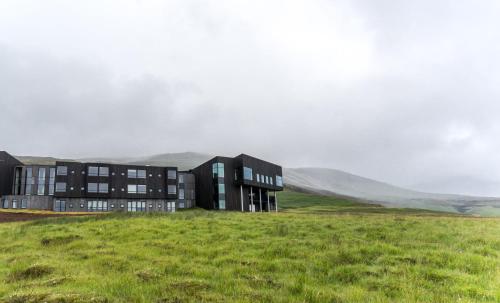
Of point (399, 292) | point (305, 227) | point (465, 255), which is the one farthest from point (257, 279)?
point (305, 227)

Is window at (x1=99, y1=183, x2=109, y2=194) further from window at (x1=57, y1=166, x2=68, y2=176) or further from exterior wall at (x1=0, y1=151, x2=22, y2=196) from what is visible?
exterior wall at (x1=0, y1=151, x2=22, y2=196)

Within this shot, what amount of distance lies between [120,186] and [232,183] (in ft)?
87.6

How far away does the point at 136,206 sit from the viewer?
309ft

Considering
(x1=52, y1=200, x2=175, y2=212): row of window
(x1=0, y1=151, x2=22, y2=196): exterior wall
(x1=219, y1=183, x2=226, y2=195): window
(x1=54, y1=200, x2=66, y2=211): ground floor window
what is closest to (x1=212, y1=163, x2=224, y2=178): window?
(x1=219, y1=183, x2=226, y2=195): window

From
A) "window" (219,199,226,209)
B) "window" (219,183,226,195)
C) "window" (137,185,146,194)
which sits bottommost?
"window" (219,199,226,209)

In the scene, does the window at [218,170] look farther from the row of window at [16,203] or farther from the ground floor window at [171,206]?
the row of window at [16,203]

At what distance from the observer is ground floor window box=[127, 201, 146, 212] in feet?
307

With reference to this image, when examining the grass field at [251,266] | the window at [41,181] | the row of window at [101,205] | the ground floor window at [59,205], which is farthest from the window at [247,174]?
the grass field at [251,266]

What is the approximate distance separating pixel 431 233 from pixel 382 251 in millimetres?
8370

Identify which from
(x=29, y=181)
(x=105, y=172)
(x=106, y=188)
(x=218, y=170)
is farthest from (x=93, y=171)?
(x=218, y=170)

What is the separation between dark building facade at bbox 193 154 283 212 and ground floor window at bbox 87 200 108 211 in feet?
77.2

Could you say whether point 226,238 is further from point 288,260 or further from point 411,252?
point 411,252

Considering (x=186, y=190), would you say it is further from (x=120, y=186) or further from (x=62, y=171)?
(x=62, y=171)

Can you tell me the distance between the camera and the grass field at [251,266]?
11.7 m
